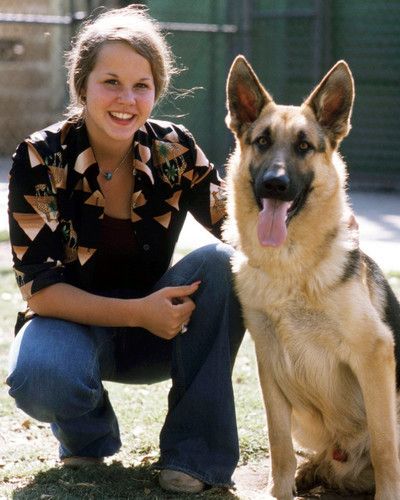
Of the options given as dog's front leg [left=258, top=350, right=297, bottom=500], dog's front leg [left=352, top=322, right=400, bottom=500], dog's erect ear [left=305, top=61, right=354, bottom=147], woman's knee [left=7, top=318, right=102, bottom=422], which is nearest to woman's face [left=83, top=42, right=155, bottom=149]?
dog's erect ear [left=305, top=61, right=354, bottom=147]

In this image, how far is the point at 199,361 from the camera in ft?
10.2

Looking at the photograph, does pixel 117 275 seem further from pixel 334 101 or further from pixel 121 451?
pixel 334 101

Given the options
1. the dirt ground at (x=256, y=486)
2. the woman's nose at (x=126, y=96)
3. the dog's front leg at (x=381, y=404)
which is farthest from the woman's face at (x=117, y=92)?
the dirt ground at (x=256, y=486)

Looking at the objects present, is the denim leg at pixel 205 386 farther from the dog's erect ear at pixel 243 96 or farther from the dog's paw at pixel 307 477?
the dog's erect ear at pixel 243 96

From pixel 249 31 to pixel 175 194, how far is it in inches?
290

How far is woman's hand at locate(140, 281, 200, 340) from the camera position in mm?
2961

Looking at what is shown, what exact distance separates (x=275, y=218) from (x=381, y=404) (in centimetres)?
74

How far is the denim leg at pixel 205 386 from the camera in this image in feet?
10.0

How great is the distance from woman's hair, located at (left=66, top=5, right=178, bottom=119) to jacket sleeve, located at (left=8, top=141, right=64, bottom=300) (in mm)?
343

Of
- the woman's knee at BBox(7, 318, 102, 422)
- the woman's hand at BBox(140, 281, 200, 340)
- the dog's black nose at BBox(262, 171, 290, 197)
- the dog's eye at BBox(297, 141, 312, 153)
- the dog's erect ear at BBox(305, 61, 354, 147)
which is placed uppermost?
the dog's erect ear at BBox(305, 61, 354, 147)

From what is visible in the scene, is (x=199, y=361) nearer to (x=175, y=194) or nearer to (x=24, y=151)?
(x=175, y=194)

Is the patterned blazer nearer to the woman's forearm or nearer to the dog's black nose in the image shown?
the woman's forearm

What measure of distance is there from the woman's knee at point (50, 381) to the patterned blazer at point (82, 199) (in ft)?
0.65

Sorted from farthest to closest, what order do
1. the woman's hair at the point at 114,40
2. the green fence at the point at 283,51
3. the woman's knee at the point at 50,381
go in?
the green fence at the point at 283,51 → the woman's hair at the point at 114,40 → the woman's knee at the point at 50,381
